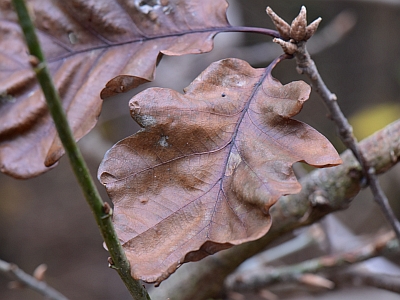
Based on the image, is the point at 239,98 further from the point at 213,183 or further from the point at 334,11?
the point at 334,11

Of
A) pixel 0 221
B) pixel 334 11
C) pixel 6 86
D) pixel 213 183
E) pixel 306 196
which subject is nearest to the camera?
pixel 213 183

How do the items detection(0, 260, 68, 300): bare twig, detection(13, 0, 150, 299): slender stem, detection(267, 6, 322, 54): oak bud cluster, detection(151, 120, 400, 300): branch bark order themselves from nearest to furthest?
detection(13, 0, 150, 299): slender stem → detection(267, 6, 322, 54): oak bud cluster → detection(151, 120, 400, 300): branch bark → detection(0, 260, 68, 300): bare twig

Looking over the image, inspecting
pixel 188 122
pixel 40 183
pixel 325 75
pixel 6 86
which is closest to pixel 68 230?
pixel 40 183

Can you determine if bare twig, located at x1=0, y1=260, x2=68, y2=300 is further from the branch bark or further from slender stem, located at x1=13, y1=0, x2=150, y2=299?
slender stem, located at x1=13, y1=0, x2=150, y2=299

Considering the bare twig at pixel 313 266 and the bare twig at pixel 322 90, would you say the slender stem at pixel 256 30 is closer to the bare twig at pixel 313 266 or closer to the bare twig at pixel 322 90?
the bare twig at pixel 322 90

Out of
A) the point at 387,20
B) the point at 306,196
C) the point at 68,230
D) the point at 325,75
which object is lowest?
the point at 68,230

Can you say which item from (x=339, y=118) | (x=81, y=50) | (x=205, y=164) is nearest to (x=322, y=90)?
(x=339, y=118)

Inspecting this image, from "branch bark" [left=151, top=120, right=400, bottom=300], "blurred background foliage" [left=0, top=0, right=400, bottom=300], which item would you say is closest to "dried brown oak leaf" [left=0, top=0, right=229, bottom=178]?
"branch bark" [left=151, top=120, right=400, bottom=300]

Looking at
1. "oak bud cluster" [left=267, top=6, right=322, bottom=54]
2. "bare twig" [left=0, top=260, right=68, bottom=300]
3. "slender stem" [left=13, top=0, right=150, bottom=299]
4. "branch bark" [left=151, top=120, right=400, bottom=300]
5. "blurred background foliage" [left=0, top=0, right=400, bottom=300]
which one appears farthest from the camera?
"blurred background foliage" [left=0, top=0, right=400, bottom=300]
